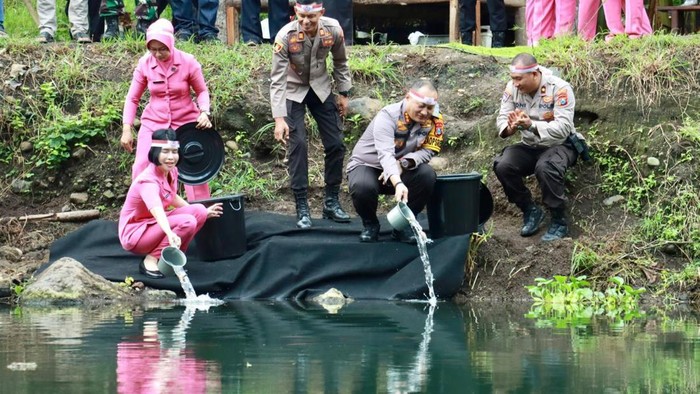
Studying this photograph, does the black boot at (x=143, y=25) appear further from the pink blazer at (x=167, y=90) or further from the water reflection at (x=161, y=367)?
the water reflection at (x=161, y=367)

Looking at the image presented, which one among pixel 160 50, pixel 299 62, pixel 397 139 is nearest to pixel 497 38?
pixel 299 62

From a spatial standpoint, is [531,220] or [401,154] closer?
[401,154]

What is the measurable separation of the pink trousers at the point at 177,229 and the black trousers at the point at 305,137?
0.86 metres

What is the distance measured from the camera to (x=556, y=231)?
35.8 ft

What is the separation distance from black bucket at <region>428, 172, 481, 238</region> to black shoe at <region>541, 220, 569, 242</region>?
28.0 inches

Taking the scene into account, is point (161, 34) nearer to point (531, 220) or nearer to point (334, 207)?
point (334, 207)

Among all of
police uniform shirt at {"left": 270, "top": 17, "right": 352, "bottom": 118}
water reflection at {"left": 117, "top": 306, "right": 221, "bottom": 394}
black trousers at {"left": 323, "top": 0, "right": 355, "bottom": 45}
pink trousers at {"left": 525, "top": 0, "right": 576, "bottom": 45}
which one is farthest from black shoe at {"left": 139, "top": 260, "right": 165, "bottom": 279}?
pink trousers at {"left": 525, "top": 0, "right": 576, "bottom": 45}

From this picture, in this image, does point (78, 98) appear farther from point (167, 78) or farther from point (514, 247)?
point (514, 247)

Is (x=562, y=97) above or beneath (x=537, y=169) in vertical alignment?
above

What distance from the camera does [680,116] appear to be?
38.3 feet

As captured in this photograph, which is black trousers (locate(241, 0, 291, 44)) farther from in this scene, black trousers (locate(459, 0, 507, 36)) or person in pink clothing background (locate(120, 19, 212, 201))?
person in pink clothing background (locate(120, 19, 212, 201))

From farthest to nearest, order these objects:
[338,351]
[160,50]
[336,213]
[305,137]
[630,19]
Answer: [630,19] → [336,213] → [305,137] → [160,50] → [338,351]

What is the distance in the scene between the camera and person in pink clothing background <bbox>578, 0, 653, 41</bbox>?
13000 millimetres

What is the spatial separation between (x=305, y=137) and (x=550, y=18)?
151 inches
